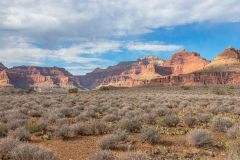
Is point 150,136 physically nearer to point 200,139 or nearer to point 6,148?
point 200,139

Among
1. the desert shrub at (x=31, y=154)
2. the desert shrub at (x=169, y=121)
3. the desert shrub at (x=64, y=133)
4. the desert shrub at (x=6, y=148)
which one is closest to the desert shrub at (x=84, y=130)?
the desert shrub at (x=64, y=133)

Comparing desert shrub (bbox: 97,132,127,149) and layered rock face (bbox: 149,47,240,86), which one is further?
layered rock face (bbox: 149,47,240,86)

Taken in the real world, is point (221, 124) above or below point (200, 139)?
above

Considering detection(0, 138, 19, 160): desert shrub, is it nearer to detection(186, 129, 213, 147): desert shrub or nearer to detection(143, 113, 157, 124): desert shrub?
detection(186, 129, 213, 147): desert shrub

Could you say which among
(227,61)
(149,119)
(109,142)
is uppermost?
(227,61)

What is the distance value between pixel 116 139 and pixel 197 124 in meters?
7.61

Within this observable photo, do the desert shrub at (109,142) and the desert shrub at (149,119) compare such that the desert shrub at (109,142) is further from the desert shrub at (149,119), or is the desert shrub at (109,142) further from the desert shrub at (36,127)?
the desert shrub at (149,119)

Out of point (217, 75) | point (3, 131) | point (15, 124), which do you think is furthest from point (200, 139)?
point (217, 75)

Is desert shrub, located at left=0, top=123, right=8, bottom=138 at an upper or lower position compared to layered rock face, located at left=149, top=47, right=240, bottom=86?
lower

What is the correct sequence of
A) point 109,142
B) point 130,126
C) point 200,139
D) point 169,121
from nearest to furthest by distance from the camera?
1. point 109,142
2. point 200,139
3. point 130,126
4. point 169,121

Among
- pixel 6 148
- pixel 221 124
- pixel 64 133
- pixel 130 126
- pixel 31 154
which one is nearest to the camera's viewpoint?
pixel 31 154

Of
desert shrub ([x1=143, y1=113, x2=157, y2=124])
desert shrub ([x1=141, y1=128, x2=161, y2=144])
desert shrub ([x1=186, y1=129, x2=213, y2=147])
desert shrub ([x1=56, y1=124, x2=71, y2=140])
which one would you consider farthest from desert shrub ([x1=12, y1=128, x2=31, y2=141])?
desert shrub ([x1=143, y1=113, x2=157, y2=124])

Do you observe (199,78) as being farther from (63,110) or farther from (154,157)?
(154,157)

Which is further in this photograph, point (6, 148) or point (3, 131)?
Result: point (3, 131)
